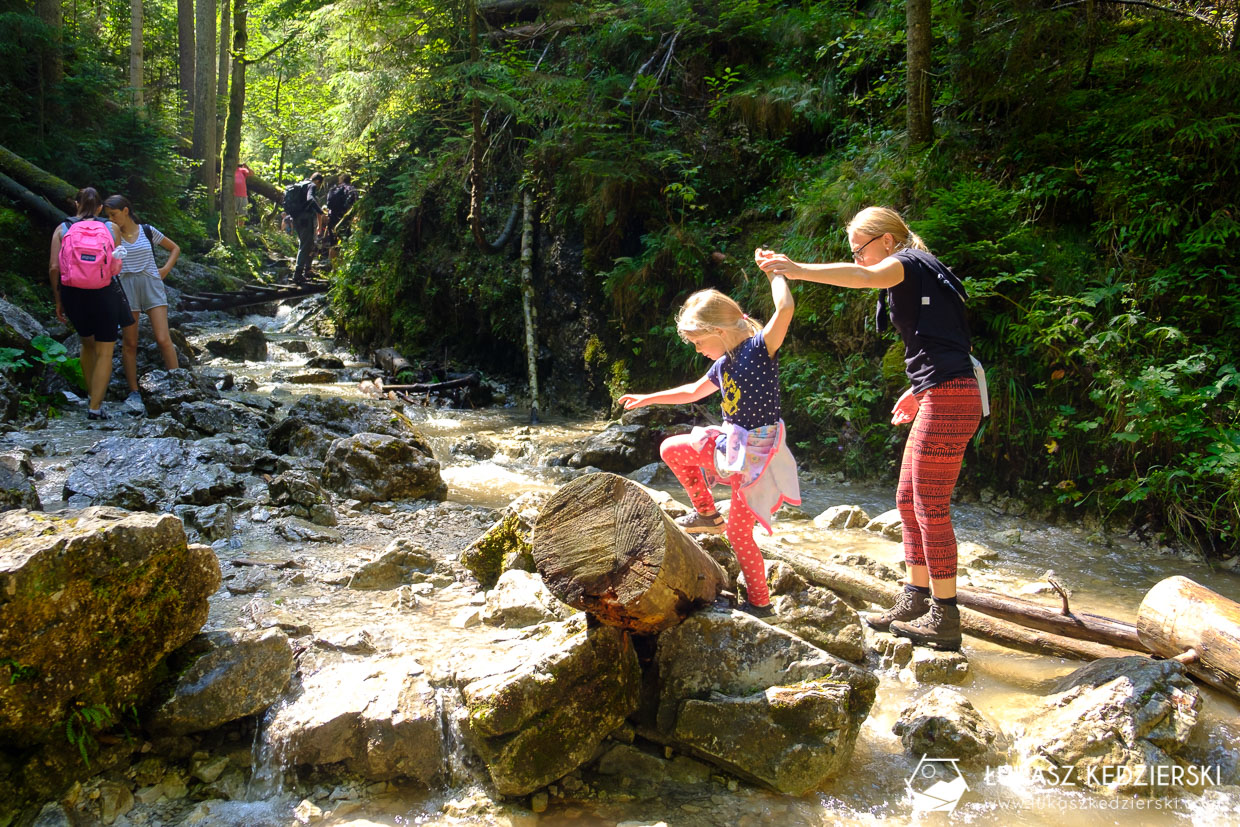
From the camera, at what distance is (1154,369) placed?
5809 mm

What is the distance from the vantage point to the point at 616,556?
289cm

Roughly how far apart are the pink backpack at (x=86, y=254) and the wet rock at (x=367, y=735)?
6.42m

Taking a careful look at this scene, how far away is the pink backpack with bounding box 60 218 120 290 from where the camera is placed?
7.35 m

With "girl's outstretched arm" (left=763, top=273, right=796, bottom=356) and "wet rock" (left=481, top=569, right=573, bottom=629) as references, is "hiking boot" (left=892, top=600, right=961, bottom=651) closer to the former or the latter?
"girl's outstretched arm" (left=763, top=273, right=796, bottom=356)

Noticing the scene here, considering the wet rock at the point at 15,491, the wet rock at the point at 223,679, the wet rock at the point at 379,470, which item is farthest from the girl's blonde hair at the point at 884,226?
the wet rock at the point at 15,491

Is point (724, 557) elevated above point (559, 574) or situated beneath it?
situated beneath

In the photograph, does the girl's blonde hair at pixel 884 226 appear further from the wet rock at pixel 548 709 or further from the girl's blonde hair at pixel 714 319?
the wet rock at pixel 548 709

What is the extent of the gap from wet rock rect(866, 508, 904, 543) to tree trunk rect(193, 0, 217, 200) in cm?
2245

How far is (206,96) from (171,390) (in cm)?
1725

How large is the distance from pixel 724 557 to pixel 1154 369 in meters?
4.18

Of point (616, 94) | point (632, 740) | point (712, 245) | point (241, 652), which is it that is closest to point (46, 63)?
point (616, 94)

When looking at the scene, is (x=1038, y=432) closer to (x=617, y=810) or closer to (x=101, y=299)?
(x=617, y=810)

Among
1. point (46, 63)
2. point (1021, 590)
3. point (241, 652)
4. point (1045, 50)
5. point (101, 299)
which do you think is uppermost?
point (46, 63)

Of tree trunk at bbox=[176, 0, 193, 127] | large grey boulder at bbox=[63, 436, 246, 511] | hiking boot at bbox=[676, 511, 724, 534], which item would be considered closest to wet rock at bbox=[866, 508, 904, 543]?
hiking boot at bbox=[676, 511, 724, 534]
